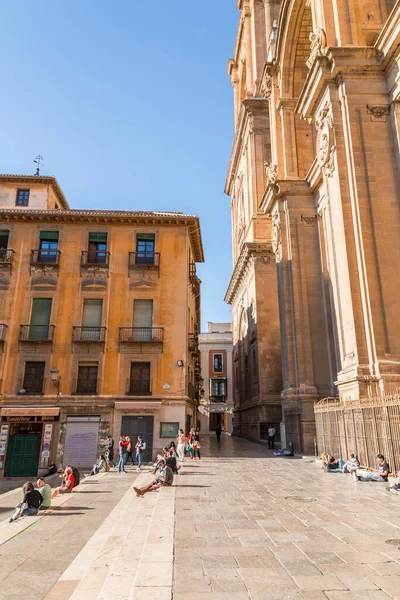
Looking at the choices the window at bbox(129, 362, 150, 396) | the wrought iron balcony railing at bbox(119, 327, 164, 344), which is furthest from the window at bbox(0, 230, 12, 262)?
the window at bbox(129, 362, 150, 396)

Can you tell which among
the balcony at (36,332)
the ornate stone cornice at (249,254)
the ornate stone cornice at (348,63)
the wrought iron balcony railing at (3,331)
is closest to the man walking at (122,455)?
the balcony at (36,332)

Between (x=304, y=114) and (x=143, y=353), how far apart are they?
46.1ft

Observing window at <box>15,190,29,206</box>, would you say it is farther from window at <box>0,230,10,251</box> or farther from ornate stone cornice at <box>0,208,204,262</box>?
window at <box>0,230,10,251</box>

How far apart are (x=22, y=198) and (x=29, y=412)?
16.1m

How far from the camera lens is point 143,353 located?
76.4 ft

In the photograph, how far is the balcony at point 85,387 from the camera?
22.9 meters

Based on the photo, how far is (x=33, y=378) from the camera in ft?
75.8


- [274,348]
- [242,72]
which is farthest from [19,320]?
[242,72]

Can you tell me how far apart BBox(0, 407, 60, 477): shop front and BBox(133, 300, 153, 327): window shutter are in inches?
242

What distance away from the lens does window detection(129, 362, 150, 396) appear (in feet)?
75.4

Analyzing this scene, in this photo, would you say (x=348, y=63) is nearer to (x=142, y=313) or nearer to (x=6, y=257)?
(x=142, y=313)

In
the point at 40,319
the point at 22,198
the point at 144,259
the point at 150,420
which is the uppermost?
the point at 22,198

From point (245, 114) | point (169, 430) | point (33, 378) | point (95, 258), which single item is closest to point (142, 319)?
point (95, 258)

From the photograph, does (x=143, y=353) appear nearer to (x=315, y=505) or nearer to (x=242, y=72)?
(x=315, y=505)
